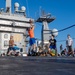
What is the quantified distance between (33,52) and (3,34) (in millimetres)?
9571

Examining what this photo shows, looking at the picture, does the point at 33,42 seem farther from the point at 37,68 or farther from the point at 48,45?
the point at 37,68

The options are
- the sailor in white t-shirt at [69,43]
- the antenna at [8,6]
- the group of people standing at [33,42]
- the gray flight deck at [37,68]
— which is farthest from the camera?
the antenna at [8,6]

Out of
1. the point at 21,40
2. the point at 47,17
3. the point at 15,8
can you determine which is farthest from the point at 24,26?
the point at 47,17

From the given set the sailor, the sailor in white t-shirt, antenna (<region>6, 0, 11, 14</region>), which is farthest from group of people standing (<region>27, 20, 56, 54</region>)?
antenna (<region>6, 0, 11, 14</region>)

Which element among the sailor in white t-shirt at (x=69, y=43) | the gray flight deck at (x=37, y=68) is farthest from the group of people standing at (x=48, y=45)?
the gray flight deck at (x=37, y=68)

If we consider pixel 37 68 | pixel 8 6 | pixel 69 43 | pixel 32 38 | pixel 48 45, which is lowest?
pixel 37 68

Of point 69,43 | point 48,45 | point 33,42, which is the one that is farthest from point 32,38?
point 69,43

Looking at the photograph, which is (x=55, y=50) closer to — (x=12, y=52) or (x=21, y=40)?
(x=12, y=52)

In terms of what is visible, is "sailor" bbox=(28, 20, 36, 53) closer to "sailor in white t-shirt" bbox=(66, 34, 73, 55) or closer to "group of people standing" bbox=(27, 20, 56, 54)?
"group of people standing" bbox=(27, 20, 56, 54)

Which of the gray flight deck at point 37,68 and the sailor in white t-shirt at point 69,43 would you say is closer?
the gray flight deck at point 37,68

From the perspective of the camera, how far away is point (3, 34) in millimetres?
23156

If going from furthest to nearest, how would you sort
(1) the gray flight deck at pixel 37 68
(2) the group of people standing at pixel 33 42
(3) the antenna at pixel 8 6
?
(3) the antenna at pixel 8 6 < (2) the group of people standing at pixel 33 42 < (1) the gray flight deck at pixel 37 68

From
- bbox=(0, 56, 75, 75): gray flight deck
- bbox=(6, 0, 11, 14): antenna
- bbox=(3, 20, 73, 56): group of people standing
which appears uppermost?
bbox=(6, 0, 11, 14): antenna

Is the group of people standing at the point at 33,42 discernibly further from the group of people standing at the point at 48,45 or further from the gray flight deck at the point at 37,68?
the gray flight deck at the point at 37,68
